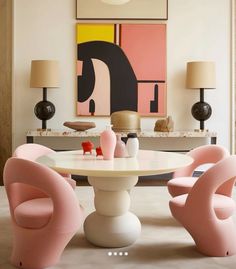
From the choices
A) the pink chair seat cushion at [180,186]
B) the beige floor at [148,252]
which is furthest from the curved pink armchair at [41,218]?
the pink chair seat cushion at [180,186]

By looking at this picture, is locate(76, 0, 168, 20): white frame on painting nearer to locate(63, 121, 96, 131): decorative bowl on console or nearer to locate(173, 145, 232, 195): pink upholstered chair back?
locate(63, 121, 96, 131): decorative bowl on console

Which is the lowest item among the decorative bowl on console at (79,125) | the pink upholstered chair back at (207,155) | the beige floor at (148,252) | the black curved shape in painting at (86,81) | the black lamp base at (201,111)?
the beige floor at (148,252)

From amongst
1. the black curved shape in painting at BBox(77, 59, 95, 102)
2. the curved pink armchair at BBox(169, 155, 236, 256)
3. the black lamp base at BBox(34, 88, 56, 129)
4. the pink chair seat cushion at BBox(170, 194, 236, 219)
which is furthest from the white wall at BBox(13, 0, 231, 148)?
the curved pink armchair at BBox(169, 155, 236, 256)

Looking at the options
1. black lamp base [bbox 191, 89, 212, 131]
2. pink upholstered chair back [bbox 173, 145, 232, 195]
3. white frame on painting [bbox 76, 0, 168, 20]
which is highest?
white frame on painting [bbox 76, 0, 168, 20]

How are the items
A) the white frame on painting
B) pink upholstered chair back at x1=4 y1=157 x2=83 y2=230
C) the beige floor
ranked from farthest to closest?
the white frame on painting, the beige floor, pink upholstered chair back at x1=4 y1=157 x2=83 y2=230

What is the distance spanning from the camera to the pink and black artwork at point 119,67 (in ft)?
20.1

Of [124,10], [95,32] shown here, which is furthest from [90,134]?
[124,10]

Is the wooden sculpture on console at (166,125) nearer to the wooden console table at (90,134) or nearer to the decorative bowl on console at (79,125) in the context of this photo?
the wooden console table at (90,134)

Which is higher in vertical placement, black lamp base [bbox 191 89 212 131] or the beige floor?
black lamp base [bbox 191 89 212 131]

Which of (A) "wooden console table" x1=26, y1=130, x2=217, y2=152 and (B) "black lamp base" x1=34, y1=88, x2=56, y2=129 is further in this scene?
(B) "black lamp base" x1=34, y1=88, x2=56, y2=129

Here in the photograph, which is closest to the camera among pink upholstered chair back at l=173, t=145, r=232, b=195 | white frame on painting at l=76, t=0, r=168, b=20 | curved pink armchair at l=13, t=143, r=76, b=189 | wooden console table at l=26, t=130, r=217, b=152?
curved pink armchair at l=13, t=143, r=76, b=189

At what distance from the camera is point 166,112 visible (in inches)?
245

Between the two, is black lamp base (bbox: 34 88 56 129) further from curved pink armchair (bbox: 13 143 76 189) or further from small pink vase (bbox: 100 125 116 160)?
small pink vase (bbox: 100 125 116 160)

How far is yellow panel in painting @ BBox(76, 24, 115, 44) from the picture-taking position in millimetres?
6121
